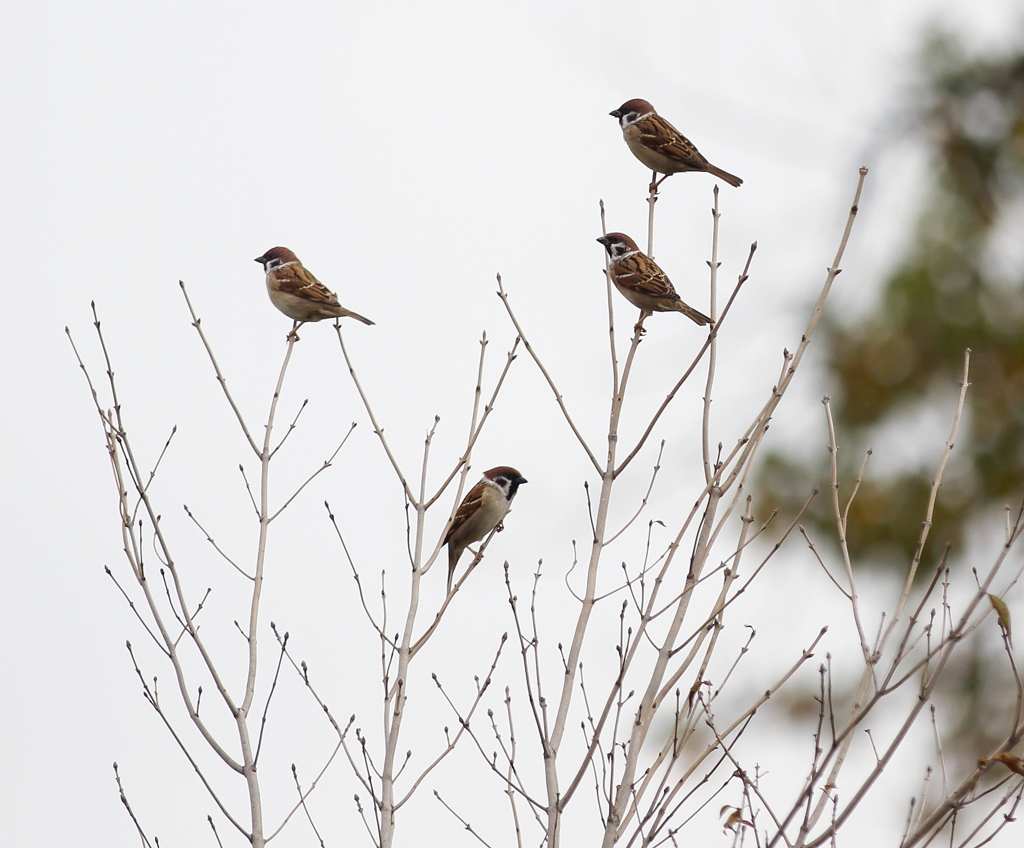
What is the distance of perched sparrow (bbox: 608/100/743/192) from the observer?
660 centimetres

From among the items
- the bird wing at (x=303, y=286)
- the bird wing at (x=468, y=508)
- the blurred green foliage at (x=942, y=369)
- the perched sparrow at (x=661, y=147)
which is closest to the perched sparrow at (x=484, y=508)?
the bird wing at (x=468, y=508)

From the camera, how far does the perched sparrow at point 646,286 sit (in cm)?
637

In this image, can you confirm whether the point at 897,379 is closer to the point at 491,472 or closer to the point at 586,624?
the point at 491,472

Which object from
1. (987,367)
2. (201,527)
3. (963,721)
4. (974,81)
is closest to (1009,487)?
(987,367)

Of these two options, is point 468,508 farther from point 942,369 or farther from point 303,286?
point 942,369

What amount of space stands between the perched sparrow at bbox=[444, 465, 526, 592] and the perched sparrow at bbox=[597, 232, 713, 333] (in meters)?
1.21

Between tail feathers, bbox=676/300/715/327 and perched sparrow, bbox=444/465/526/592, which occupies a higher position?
tail feathers, bbox=676/300/715/327

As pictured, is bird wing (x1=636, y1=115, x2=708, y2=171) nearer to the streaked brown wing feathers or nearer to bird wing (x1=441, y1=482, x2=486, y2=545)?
the streaked brown wing feathers

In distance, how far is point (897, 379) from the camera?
9531 millimetres

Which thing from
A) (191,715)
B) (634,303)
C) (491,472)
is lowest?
(191,715)

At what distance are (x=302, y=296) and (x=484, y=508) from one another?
65.2 inches

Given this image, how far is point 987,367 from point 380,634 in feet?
22.2

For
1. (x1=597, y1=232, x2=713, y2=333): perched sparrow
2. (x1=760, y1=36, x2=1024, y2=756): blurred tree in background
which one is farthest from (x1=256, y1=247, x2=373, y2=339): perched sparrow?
(x1=760, y1=36, x2=1024, y2=756): blurred tree in background

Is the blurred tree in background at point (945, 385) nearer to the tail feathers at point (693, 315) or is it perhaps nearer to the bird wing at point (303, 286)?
the tail feathers at point (693, 315)
